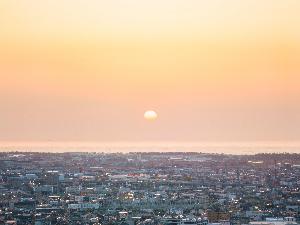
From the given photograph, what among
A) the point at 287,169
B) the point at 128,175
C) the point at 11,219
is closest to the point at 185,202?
the point at 11,219

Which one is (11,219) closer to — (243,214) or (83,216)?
(83,216)

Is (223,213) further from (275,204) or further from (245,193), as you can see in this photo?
(245,193)

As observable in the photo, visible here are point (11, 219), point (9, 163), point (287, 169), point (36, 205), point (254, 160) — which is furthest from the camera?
point (254, 160)

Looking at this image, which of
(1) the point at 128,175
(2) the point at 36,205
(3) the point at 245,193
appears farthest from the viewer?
(1) the point at 128,175

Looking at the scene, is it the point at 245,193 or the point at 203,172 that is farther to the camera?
the point at 203,172

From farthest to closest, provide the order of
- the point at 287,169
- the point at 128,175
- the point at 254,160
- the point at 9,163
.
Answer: the point at 254,160 → the point at 9,163 → the point at 287,169 → the point at 128,175

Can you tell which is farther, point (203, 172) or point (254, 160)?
point (254, 160)

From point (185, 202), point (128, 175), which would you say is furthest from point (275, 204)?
point (128, 175)
